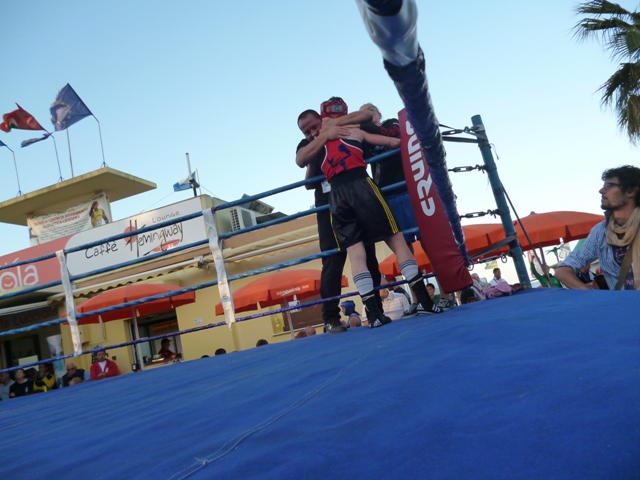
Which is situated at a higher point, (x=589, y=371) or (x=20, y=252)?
(x=20, y=252)

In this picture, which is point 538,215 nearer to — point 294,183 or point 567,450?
point 294,183

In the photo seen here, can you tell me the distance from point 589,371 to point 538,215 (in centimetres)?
818

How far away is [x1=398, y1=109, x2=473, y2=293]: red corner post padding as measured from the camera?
105 inches

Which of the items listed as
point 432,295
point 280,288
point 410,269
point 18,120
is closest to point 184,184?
point 18,120

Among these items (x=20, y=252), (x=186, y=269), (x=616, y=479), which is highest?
(x=20, y=252)

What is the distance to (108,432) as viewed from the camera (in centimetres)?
133

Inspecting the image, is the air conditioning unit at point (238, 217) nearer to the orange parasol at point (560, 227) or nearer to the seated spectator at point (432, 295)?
the orange parasol at point (560, 227)

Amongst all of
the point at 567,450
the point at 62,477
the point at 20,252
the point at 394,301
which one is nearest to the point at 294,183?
the point at 394,301

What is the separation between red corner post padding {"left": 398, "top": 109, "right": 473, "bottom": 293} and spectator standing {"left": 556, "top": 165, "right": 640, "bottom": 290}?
0.62 m

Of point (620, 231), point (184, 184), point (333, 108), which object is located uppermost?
point (184, 184)

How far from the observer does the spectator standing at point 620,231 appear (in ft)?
7.54

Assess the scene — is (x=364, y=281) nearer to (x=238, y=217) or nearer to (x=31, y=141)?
(x=238, y=217)

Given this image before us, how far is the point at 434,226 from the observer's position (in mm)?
2678

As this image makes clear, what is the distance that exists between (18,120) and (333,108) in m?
15.7
